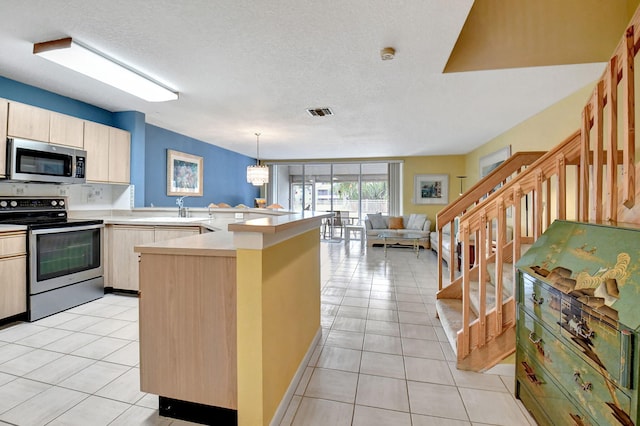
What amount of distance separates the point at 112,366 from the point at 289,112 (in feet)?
11.4

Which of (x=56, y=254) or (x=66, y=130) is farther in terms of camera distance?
(x=66, y=130)

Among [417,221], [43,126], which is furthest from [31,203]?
[417,221]

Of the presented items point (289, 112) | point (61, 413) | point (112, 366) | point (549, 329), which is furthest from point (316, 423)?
point (289, 112)

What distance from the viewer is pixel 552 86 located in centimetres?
321

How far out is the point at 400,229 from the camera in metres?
7.62

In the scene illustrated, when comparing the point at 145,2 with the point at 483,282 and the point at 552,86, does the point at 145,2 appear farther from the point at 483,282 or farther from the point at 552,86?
the point at 552,86

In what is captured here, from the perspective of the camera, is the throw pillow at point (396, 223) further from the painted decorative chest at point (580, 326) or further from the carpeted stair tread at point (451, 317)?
the painted decorative chest at point (580, 326)

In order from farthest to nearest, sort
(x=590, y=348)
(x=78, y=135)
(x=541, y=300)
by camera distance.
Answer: (x=78, y=135), (x=541, y=300), (x=590, y=348)

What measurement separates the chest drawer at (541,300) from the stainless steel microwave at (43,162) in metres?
4.29

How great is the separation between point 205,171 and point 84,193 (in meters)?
2.66

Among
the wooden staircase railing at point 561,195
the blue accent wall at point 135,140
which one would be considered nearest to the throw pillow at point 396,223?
the wooden staircase railing at point 561,195

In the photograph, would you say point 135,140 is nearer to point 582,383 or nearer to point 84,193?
point 84,193

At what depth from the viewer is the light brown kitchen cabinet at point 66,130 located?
3.14 meters

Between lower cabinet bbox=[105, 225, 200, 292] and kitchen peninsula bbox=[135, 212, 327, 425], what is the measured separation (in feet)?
6.43
